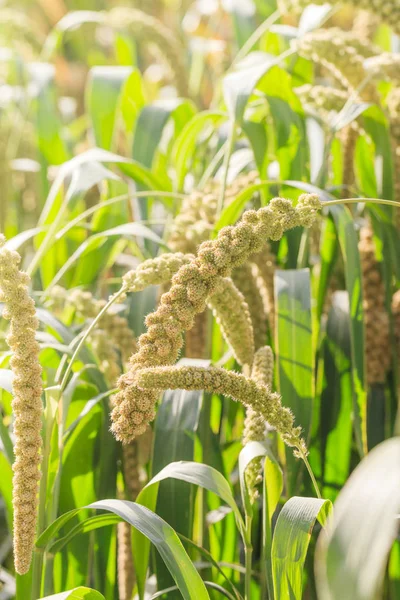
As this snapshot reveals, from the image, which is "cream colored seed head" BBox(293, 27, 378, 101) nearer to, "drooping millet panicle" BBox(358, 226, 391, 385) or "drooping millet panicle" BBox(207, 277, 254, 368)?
"drooping millet panicle" BBox(358, 226, 391, 385)

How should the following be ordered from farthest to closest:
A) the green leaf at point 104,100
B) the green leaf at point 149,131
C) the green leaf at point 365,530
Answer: the green leaf at point 104,100 < the green leaf at point 149,131 < the green leaf at point 365,530

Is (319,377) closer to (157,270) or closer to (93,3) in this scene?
(157,270)

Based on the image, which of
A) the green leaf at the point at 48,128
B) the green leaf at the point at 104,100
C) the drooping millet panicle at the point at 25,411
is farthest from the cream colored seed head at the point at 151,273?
the green leaf at the point at 48,128

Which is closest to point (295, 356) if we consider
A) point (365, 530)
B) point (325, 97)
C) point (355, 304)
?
point (355, 304)

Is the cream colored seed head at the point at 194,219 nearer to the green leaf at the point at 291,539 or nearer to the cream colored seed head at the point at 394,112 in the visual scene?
the cream colored seed head at the point at 394,112

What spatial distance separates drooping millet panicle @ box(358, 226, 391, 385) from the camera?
1.13 m

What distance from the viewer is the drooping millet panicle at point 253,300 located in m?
1.05

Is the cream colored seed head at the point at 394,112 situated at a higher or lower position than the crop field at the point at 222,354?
higher

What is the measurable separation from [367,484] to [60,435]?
476 millimetres

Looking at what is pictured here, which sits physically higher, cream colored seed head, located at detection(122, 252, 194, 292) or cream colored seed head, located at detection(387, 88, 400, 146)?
cream colored seed head, located at detection(387, 88, 400, 146)

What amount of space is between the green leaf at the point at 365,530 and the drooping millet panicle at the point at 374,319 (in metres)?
0.70

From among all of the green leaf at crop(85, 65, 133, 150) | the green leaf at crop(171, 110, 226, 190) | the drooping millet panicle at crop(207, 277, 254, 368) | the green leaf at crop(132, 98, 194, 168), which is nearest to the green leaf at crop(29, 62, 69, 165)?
the green leaf at crop(85, 65, 133, 150)

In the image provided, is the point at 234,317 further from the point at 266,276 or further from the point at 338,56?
the point at 338,56

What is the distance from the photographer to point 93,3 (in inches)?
167
